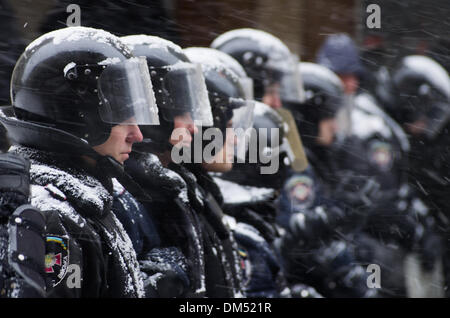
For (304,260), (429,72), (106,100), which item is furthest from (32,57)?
A: (429,72)

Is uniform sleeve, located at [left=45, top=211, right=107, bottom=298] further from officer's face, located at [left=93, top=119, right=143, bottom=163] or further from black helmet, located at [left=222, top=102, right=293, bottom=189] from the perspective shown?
black helmet, located at [left=222, top=102, right=293, bottom=189]

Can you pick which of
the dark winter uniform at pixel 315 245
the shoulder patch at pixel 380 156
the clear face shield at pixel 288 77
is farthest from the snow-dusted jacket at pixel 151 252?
the shoulder patch at pixel 380 156

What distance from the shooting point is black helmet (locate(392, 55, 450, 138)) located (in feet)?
18.4

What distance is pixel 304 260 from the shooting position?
4.82 meters

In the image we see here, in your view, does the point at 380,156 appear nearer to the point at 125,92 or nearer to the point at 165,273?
the point at 165,273

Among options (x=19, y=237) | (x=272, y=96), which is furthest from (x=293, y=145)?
(x=19, y=237)

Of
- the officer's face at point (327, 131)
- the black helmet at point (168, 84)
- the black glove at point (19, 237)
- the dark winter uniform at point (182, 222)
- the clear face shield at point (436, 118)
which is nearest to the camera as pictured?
the black glove at point (19, 237)

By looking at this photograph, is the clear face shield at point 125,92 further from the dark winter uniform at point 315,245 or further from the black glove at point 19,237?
the dark winter uniform at point 315,245

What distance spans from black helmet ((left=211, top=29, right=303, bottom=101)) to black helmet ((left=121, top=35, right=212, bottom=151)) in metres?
1.37

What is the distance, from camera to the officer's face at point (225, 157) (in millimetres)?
3742

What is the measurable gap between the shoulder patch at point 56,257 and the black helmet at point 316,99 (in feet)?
9.36

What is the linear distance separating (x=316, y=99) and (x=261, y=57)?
52cm

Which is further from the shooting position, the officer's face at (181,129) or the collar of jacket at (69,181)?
the officer's face at (181,129)

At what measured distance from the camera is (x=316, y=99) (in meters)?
5.33
